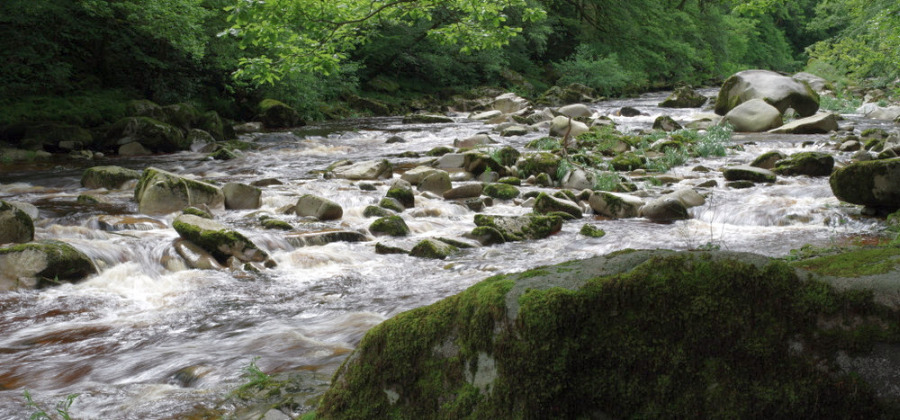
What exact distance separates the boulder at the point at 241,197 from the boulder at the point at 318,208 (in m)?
0.84

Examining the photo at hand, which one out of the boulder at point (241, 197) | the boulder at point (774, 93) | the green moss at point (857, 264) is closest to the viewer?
the green moss at point (857, 264)

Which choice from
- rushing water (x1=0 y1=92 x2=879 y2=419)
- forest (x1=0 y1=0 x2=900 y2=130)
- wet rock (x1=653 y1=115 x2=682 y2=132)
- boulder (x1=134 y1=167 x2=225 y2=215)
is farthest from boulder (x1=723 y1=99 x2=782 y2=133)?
boulder (x1=134 y1=167 x2=225 y2=215)

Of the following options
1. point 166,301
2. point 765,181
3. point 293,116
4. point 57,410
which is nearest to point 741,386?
point 57,410

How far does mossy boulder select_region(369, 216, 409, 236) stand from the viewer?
8234 mm

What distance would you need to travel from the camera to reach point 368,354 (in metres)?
2.53

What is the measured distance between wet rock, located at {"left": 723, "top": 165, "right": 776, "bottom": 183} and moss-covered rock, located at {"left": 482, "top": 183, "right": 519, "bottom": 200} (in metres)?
3.67

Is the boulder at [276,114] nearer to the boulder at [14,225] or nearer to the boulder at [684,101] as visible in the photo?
the boulder at [14,225]

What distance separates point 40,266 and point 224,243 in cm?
172

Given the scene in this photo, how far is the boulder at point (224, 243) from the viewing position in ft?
22.6

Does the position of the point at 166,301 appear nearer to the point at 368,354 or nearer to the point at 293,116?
the point at 368,354

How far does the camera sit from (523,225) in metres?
7.98

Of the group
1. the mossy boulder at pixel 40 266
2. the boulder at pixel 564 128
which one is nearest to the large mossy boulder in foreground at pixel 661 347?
the mossy boulder at pixel 40 266

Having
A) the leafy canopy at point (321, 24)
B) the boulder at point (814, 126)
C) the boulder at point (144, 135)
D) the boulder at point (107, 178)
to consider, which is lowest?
the boulder at point (814, 126)

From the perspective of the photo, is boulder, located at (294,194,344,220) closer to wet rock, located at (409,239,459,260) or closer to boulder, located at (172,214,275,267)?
boulder, located at (172,214,275,267)
